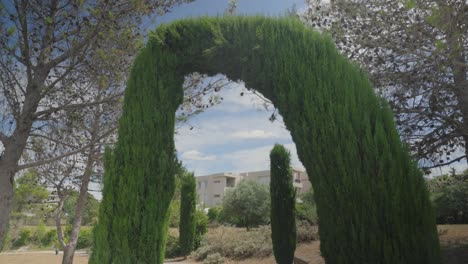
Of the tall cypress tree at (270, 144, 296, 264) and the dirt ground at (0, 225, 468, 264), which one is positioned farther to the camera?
the tall cypress tree at (270, 144, 296, 264)

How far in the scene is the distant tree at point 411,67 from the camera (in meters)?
6.22

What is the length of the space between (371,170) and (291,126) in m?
1.03

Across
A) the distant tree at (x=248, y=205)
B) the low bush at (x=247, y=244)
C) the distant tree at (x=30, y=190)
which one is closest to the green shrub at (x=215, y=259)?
the low bush at (x=247, y=244)

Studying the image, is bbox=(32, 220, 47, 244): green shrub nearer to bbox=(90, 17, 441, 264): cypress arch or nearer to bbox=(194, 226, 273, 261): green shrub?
bbox=(194, 226, 273, 261): green shrub

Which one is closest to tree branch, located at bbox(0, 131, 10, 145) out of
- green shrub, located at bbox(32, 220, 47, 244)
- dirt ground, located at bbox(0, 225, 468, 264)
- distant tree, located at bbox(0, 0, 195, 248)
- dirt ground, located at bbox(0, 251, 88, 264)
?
distant tree, located at bbox(0, 0, 195, 248)

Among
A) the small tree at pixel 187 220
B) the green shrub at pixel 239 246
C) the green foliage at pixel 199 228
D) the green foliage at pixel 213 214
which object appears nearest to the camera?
the green shrub at pixel 239 246

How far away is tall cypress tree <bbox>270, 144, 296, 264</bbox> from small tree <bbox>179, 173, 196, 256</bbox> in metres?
8.88

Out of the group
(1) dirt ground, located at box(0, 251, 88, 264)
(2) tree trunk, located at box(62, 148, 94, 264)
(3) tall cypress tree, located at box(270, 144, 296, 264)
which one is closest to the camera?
(3) tall cypress tree, located at box(270, 144, 296, 264)

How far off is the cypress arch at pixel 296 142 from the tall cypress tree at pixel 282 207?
555 centimetres

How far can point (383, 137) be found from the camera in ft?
11.3

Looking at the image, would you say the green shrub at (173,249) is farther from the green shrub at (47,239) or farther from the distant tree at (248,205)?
the green shrub at (47,239)

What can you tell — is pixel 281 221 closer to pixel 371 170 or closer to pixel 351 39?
pixel 351 39

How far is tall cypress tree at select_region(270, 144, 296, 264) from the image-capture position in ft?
30.8

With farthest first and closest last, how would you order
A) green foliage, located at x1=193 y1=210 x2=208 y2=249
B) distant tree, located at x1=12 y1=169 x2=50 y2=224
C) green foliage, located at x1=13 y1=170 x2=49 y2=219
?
green foliage, located at x1=193 y1=210 x2=208 y2=249
green foliage, located at x1=13 y1=170 x2=49 y2=219
distant tree, located at x1=12 y1=169 x2=50 y2=224
